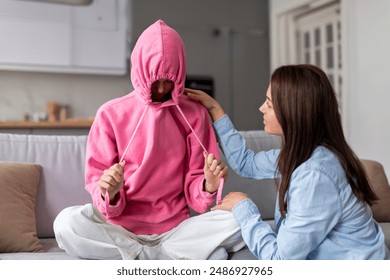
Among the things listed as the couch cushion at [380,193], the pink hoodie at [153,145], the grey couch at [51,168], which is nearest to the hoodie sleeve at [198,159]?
the pink hoodie at [153,145]

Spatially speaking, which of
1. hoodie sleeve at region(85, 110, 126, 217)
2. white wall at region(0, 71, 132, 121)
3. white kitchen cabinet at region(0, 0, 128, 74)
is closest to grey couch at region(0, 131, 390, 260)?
hoodie sleeve at region(85, 110, 126, 217)

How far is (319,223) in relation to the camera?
810 mm

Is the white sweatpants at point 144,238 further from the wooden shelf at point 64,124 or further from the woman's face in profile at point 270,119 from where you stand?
the wooden shelf at point 64,124

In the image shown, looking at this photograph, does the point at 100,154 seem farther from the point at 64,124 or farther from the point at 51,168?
the point at 64,124

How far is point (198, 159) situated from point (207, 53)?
2.44 metres

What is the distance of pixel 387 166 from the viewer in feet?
7.72

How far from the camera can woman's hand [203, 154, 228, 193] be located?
0.90m

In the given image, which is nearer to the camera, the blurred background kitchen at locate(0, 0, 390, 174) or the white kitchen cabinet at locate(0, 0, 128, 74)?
the blurred background kitchen at locate(0, 0, 390, 174)

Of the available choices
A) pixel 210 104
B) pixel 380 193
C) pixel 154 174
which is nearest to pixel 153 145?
pixel 154 174

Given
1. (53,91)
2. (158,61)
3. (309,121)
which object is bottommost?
(309,121)

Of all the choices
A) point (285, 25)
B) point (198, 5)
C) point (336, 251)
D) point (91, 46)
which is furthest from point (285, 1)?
point (336, 251)

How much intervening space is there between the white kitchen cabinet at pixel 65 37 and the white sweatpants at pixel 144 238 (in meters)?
2.14

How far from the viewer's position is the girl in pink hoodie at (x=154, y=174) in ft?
2.99

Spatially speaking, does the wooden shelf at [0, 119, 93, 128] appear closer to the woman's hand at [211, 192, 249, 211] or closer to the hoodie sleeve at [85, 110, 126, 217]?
the hoodie sleeve at [85, 110, 126, 217]
